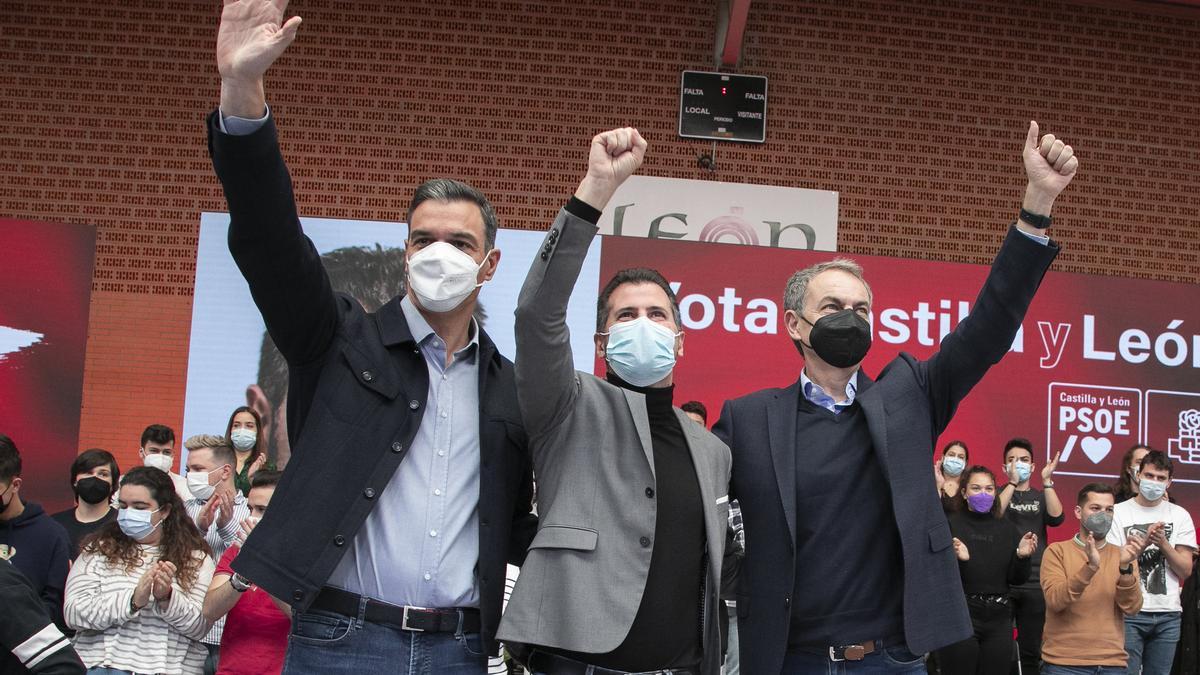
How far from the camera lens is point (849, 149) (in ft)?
33.4

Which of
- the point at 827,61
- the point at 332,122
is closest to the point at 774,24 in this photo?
the point at 827,61

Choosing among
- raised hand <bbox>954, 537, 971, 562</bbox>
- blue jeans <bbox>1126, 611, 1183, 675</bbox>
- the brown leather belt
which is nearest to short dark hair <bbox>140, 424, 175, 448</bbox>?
raised hand <bbox>954, 537, 971, 562</bbox>

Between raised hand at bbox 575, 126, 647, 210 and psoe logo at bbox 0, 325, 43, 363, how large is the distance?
7.28 m

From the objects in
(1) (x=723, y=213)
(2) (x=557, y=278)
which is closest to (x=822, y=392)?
(2) (x=557, y=278)

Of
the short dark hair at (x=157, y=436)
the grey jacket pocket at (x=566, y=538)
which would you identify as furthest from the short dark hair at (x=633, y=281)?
the short dark hair at (x=157, y=436)

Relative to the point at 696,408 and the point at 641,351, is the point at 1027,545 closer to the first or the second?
the point at 696,408

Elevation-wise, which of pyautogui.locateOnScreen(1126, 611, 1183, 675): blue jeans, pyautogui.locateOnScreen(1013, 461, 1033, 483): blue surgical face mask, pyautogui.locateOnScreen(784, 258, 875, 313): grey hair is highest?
pyautogui.locateOnScreen(784, 258, 875, 313): grey hair

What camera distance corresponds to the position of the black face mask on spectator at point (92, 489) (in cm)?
555

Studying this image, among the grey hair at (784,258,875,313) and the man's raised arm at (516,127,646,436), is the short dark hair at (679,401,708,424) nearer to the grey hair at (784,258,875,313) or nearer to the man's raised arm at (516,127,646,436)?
the grey hair at (784,258,875,313)

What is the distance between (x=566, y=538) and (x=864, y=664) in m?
0.81

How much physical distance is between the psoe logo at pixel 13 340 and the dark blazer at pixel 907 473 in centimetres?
698

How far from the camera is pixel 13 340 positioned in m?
8.28

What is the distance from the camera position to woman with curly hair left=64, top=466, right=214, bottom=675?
448cm

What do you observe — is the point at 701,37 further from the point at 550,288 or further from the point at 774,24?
the point at 550,288
